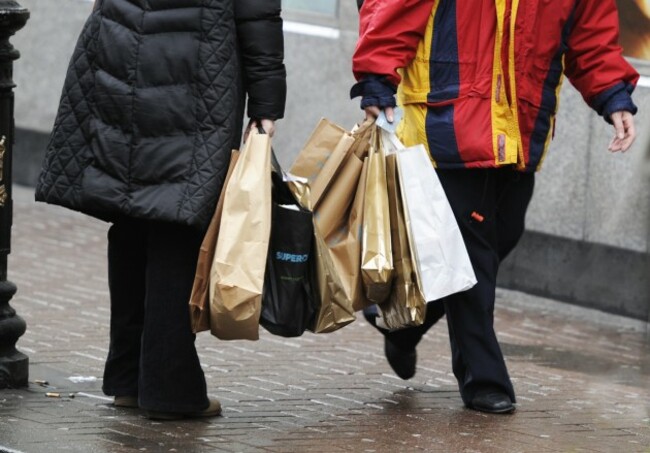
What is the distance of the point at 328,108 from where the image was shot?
372 inches

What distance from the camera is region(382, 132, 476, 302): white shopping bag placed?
5.15 metres

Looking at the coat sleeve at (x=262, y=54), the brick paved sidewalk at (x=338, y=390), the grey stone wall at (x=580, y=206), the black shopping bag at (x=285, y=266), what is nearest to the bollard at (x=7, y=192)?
the brick paved sidewalk at (x=338, y=390)

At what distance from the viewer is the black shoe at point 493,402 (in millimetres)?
5438

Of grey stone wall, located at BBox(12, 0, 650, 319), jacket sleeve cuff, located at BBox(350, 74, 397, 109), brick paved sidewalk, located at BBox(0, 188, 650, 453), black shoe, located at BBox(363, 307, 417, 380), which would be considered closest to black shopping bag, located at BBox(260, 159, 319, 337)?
brick paved sidewalk, located at BBox(0, 188, 650, 453)

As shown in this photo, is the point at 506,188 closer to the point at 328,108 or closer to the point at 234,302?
the point at 234,302

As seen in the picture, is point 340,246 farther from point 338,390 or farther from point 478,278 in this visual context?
point 338,390

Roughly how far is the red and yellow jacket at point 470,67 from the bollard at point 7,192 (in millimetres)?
1223

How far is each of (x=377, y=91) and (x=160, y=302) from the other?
1.05 metres

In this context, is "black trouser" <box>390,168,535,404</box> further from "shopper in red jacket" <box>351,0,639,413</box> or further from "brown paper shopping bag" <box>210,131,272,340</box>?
"brown paper shopping bag" <box>210,131,272,340</box>

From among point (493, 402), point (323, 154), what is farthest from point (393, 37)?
point (493, 402)

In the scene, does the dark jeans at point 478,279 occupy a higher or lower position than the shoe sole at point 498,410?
higher

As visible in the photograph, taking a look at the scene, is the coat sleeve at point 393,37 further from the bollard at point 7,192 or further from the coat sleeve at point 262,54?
the bollard at point 7,192

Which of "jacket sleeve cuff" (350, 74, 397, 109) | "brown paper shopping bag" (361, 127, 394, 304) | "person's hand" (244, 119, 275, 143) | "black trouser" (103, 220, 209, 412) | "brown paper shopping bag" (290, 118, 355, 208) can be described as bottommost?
"black trouser" (103, 220, 209, 412)

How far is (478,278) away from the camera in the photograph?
18.0ft
